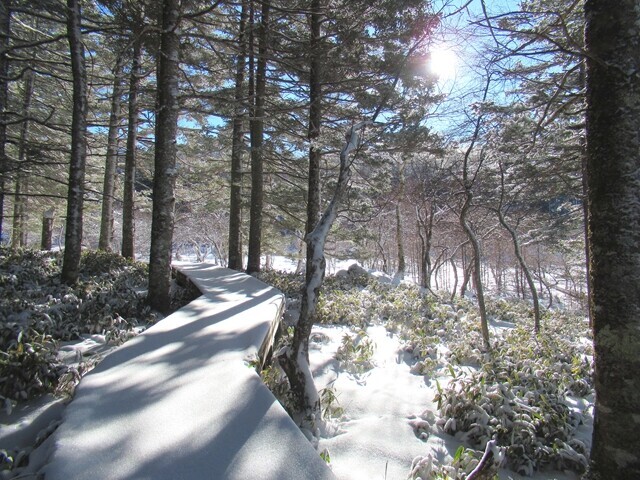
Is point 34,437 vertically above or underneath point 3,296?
underneath

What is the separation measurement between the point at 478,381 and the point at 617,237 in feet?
9.22

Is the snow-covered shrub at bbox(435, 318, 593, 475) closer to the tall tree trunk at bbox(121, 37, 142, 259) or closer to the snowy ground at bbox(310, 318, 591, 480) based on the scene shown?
the snowy ground at bbox(310, 318, 591, 480)

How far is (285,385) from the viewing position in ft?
12.0

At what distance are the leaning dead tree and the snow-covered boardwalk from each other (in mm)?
427

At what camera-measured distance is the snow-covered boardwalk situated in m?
1.79

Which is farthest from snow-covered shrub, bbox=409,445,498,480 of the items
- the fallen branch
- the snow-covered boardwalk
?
the snow-covered boardwalk

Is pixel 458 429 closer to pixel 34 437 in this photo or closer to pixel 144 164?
pixel 34 437

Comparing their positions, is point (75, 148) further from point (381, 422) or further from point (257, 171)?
point (381, 422)

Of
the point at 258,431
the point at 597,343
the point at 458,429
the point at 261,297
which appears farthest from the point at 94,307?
the point at 597,343

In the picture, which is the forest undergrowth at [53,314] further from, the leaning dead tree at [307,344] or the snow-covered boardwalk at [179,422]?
the leaning dead tree at [307,344]

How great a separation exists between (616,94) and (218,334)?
410 centimetres

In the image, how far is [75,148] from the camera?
6.32 meters

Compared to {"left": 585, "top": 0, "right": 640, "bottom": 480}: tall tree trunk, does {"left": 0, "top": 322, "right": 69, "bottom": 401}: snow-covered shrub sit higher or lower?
lower

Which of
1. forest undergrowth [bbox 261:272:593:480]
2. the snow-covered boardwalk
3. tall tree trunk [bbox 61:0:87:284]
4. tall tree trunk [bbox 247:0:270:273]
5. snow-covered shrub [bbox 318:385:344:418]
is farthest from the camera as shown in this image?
tall tree trunk [bbox 247:0:270:273]
